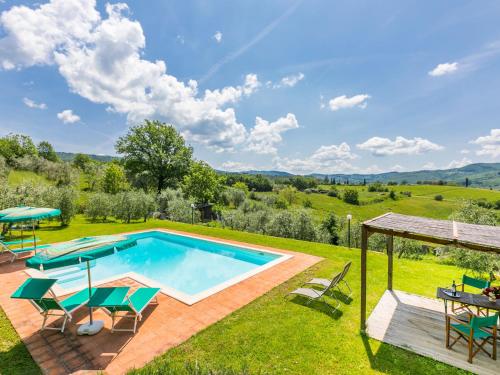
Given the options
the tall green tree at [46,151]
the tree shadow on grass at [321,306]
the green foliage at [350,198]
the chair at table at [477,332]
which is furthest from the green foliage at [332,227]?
the tall green tree at [46,151]

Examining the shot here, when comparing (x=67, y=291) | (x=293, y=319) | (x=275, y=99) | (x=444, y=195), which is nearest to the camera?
(x=293, y=319)

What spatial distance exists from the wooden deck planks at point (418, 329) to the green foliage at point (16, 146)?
59225 mm

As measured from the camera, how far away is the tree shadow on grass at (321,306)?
588 centimetres

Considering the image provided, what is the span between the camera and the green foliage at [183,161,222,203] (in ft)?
108

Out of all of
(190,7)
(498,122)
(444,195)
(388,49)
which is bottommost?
(444,195)

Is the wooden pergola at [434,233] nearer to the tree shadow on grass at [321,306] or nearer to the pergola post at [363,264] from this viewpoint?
the pergola post at [363,264]

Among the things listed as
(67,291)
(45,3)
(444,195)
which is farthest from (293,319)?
(444,195)

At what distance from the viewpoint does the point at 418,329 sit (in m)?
5.23

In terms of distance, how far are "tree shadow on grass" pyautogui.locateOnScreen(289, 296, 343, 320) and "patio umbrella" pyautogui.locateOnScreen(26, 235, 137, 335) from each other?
482 cm

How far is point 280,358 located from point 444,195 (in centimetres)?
9355

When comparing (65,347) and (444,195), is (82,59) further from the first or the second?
(444,195)

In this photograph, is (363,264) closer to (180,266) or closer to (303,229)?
(180,266)

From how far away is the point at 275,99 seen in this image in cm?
1944

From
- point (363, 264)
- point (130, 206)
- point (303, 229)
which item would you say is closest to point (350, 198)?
point (303, 229)
